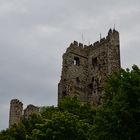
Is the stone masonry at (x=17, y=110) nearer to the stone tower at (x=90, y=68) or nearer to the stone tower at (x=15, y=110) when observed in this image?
the stone tower at (x=15, y=110)

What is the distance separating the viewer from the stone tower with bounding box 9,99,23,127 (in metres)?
66.1

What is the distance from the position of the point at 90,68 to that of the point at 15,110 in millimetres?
11591

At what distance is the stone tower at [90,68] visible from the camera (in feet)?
206

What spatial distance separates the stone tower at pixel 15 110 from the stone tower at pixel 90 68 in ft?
22.3

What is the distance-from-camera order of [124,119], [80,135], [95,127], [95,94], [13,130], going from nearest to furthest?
[124,119], [95,127], [80,135], [13,130], [95,94]

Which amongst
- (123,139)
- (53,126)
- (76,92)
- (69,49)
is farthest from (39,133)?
(69,49)

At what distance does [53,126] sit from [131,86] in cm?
865

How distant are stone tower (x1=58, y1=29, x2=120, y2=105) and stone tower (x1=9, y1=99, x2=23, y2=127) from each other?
267 inches

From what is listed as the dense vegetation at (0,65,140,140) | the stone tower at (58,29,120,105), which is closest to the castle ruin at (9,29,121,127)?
the stone tower at (58,29,120,105)

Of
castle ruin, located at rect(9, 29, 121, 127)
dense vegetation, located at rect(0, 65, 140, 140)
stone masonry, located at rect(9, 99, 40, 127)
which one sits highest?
castle ruin, located at rect(9, 29, 121, 127)

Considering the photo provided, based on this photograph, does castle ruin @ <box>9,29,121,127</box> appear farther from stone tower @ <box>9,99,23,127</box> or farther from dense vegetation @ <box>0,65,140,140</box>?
dense vegetation @ <box>0,65,140,140</box>

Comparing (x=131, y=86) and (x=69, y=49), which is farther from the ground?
(x=69, y=49)

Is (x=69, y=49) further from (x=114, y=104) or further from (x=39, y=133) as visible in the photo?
(x=114, y=104)

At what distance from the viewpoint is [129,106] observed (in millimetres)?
25516
